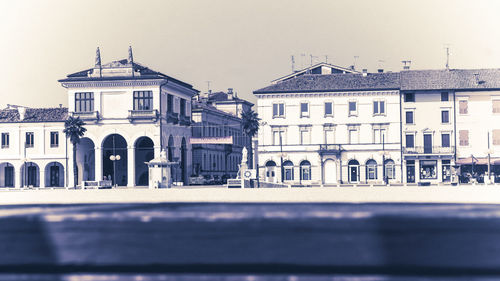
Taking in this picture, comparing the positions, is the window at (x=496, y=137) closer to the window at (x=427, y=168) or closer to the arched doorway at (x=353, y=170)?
the window at (x=427, y=168)

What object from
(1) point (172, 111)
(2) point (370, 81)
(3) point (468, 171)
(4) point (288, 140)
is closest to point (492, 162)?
(3) point (468, 171)

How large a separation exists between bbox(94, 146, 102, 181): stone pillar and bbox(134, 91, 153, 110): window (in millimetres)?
5417

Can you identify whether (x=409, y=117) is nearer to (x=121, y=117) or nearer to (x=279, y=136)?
(x=279, y=136)

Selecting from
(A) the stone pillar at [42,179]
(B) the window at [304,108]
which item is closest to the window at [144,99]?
(A) the stone pillar at [42,179]

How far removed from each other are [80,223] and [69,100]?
168 feet

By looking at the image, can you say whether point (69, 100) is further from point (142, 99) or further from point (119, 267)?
point (119, 267)

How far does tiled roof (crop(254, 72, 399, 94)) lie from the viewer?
76625 mm

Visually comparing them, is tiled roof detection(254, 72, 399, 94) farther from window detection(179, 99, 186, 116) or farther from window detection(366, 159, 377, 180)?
window detection(179, 99, 186, 116)

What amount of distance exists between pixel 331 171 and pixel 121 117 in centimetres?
2101

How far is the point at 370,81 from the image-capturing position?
7762cm

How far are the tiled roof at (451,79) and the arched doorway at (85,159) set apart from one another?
31.2 meters

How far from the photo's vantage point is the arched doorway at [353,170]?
75.3m

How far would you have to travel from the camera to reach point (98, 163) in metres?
72.6

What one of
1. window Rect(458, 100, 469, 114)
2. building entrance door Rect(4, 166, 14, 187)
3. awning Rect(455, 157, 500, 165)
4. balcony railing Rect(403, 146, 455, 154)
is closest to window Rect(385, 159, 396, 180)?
balcony railing Rect(403, 146, 455, 154)
